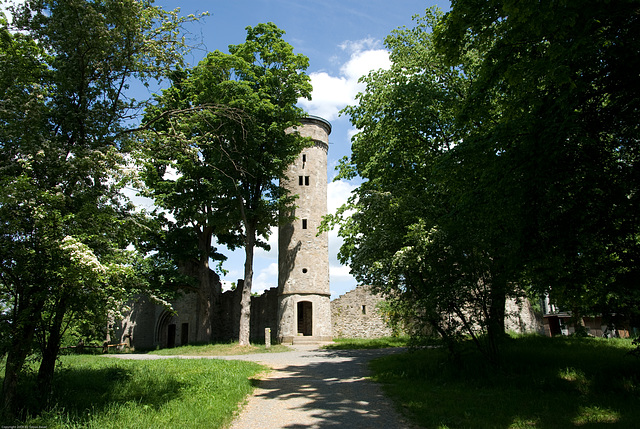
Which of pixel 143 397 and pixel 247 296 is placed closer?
pixel 143 397

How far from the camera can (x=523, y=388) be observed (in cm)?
806

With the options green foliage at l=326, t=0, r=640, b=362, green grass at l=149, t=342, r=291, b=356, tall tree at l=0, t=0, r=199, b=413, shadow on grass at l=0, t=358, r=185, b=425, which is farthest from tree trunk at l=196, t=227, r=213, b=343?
tall tree at l=0, t=0, r=199, b=413

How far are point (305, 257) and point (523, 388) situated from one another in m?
17.7

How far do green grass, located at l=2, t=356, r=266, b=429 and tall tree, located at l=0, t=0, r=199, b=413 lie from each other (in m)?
0.69

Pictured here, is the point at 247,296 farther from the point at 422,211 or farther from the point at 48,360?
the point at 48,360

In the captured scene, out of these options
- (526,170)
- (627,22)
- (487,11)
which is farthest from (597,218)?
(487,11)

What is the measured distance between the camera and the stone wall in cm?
2662

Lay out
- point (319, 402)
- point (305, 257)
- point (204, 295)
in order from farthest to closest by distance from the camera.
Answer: point (305, 257) < point (204, 295) < point (319, 402)

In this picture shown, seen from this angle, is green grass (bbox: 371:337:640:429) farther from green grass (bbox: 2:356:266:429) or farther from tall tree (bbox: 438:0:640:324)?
green grass (bbox: 2:356:266:429)

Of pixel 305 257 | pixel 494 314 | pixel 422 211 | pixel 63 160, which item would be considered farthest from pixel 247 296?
pixel 63 160

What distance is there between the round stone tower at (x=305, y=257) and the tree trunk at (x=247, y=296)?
134 inches

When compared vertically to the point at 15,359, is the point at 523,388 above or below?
below

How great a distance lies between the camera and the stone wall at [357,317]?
26.6 m

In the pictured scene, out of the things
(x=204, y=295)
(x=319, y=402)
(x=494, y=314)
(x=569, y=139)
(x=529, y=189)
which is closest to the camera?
(x=569, y=139)
